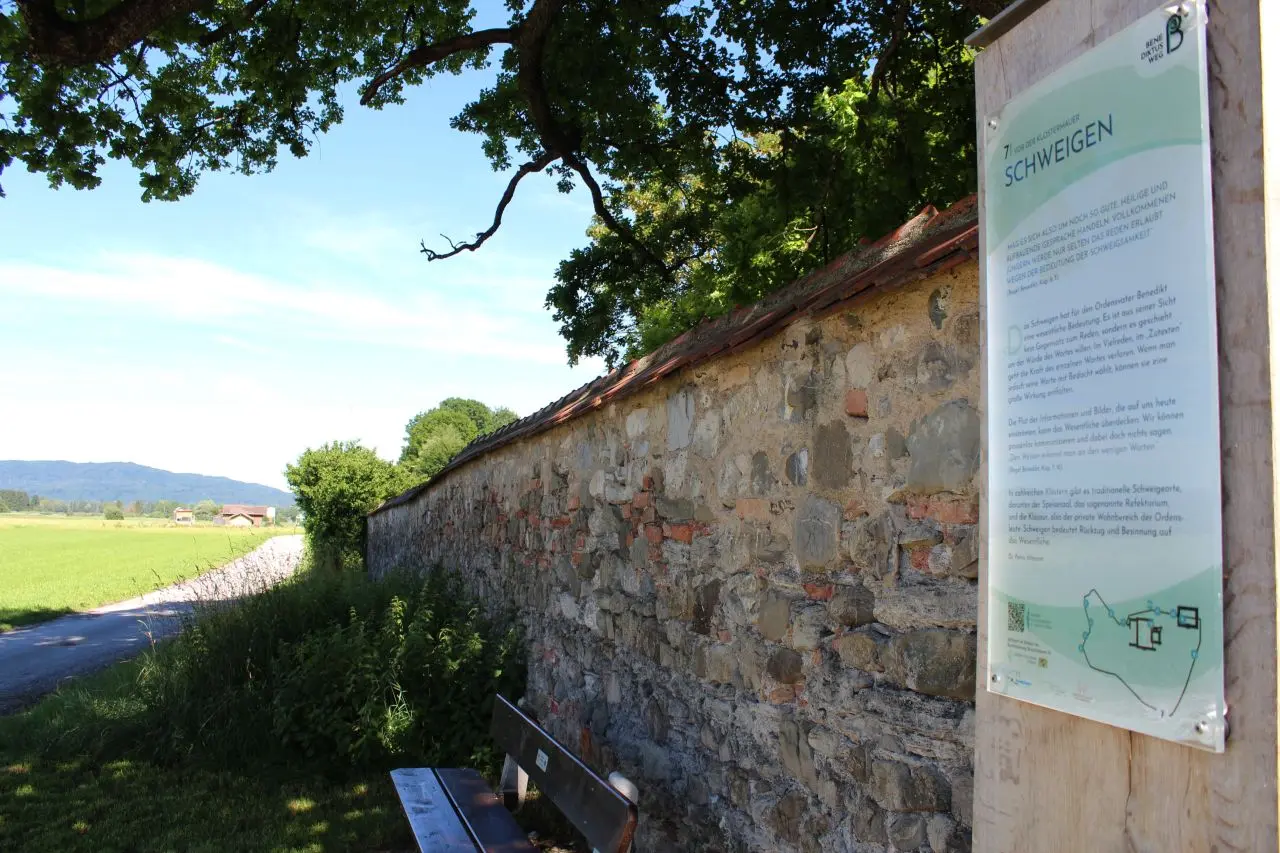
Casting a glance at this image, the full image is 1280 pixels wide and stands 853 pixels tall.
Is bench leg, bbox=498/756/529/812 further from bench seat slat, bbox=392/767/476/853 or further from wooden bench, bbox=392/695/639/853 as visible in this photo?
bench seat slat, bbox=392/767/476/853

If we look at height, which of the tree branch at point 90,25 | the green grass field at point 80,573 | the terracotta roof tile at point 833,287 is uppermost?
the tree branch at point 90,25

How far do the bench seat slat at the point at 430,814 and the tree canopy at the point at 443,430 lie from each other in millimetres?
30284

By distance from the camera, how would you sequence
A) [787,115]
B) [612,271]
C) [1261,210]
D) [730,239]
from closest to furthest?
[1261,210], [787,115], [730,239], [612,271]

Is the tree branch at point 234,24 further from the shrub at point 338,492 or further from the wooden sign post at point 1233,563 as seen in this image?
the shrub at point 338,492

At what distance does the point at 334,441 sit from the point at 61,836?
20756 mm

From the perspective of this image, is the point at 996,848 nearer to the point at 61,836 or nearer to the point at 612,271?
the point at 61,836

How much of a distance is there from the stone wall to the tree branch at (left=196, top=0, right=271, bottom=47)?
4.72 meters

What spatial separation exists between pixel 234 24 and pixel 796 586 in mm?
6707

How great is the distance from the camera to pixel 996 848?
1719mm

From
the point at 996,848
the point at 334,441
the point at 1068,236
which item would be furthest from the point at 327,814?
the point at 334,441

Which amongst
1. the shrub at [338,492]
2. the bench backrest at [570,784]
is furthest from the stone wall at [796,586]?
the shrub at [338,492]

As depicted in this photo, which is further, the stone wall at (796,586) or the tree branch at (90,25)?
the tree branch at (90,25)

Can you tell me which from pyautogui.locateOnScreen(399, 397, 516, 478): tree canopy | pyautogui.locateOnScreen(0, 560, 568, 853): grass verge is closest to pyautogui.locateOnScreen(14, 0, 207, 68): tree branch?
pyautogui.locateOnScreen(0, 560, 568, 853): grass verge

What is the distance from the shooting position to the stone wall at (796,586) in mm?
2395
